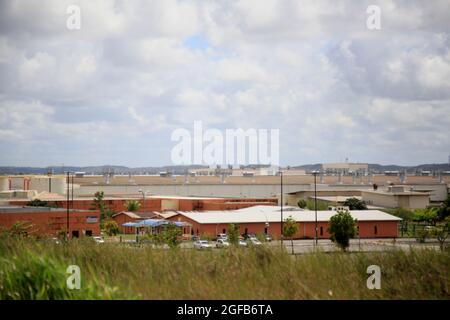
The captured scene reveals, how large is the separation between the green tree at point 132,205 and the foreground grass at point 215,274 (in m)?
33.5

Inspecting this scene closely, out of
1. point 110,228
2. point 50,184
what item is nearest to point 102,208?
point 110,228

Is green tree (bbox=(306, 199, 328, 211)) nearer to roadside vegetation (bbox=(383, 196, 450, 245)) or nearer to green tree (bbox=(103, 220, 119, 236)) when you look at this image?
roadside vegetation (bbox=(383, 196, 450, 245))

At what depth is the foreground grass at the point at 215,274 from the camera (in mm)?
7594

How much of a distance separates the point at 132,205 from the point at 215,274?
35541 millimetres

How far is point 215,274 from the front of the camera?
936 cm

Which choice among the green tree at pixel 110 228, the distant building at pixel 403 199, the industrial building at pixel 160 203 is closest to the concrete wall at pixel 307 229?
the green tree at pixel 110 228

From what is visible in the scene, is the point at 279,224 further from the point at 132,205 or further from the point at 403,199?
the point at 403,199

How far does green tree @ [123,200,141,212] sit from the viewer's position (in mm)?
44272

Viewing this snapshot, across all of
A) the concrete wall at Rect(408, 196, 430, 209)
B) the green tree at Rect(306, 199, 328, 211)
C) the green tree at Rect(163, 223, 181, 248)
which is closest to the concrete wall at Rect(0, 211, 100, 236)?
the green tree at Rect(163, 223, 181, 248)

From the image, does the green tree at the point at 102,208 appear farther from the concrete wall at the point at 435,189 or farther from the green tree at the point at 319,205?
the concrete wall at the point at 435,189
